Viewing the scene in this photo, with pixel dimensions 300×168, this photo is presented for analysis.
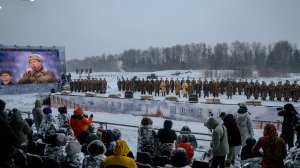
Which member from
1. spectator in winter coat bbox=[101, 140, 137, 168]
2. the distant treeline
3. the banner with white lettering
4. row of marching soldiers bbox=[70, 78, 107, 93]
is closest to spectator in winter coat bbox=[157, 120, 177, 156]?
spectator in winter coat bbox=[101, 140, 137, 168]

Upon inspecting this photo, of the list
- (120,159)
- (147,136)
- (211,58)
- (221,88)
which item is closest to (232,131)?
(147,136)

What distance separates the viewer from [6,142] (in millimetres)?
5852

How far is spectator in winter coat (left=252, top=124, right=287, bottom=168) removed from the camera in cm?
586

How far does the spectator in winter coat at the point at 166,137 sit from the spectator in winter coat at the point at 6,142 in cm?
280

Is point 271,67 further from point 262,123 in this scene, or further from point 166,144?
point 166,144

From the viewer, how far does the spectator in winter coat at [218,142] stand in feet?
23.9

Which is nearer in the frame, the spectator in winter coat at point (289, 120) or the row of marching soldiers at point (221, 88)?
the spectator in winter coat at point (289, 120)

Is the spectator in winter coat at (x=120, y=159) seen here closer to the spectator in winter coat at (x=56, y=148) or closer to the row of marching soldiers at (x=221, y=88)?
the spectator in winter coat at (x=56, y=148)

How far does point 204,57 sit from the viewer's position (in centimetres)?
13812

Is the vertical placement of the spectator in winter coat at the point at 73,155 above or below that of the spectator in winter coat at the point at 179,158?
below

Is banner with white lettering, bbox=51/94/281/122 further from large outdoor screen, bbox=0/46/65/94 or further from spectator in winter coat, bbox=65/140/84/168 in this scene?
large outdoor screen, bbox=0/46/65/94

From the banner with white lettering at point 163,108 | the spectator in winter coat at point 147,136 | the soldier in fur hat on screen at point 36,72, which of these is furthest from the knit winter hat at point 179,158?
the soldier in fur hat on screen at point 36,72

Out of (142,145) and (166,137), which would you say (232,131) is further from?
(142,145)

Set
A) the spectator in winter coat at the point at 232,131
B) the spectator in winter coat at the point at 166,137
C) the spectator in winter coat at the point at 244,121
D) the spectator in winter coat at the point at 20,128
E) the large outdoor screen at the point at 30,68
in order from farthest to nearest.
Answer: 1. the large outdoor screen at the point at 30,68
2. the spectator in winter coat at the point at 244,121
3. the spectator in winter coat at the point at 232,131
4. the spectator in winter coat at the point at 20,128
5. the spectator in winter coat at the point at 166,137
